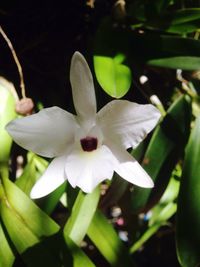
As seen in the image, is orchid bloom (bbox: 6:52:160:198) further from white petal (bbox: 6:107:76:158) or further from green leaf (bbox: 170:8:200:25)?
green leaf (bbox: 170:8:200:25)

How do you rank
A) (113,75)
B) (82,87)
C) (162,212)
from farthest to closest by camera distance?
(162,212) → (113,75) → (82,87)

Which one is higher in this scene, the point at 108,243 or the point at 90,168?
the point at 90,168

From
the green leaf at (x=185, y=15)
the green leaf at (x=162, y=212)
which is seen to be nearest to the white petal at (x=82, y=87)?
the green leaf at (x=185, y=15)

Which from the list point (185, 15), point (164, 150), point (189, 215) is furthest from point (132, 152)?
point (185, 15)

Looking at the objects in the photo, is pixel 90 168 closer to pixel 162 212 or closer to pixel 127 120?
pixel 127 120

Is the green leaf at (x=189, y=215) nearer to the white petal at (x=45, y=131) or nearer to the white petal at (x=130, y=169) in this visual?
the white petal at (x=130, y=169)

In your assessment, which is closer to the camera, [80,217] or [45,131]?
[45,131]
